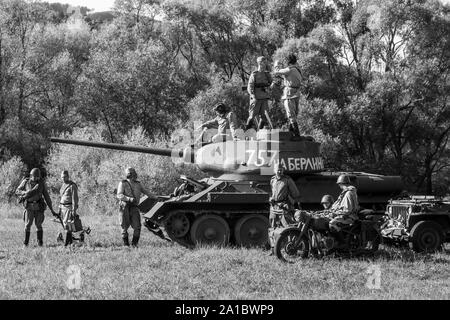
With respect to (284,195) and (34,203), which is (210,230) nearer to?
(284,195)

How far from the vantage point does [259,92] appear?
14742 millimetres

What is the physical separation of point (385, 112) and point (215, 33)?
12318mm

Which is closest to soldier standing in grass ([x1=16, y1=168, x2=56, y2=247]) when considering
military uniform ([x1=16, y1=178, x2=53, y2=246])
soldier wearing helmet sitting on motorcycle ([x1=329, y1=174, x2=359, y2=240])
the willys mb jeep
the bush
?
military uniform ([x1=16, y1=178, x2=53, y2=246])

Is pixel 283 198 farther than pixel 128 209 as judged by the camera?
No

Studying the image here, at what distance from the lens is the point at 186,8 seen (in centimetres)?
4050

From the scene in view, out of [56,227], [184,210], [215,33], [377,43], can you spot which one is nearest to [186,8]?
[215,33]

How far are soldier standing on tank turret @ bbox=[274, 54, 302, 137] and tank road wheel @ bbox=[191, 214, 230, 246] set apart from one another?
97.2 inches

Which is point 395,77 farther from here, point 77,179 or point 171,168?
point 77,179

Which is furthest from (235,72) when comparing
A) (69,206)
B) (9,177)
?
(69,206)

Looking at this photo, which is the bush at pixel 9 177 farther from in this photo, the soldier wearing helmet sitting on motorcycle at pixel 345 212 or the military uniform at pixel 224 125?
the soldier wearing helmet sitting on motorcycle at pixel 345 212

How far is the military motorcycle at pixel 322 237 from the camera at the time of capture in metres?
11.7

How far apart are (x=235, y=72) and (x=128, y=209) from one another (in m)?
30.0

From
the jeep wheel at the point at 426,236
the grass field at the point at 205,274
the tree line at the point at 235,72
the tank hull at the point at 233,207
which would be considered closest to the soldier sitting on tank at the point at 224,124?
the tank hull at the point at 233,207

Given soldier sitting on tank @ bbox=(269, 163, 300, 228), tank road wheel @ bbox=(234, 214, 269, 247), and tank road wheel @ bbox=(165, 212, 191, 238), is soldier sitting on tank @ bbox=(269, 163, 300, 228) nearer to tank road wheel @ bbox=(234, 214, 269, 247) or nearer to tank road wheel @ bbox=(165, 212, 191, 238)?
tank road wheel @ bbox=(234, 214, 269, 247)
